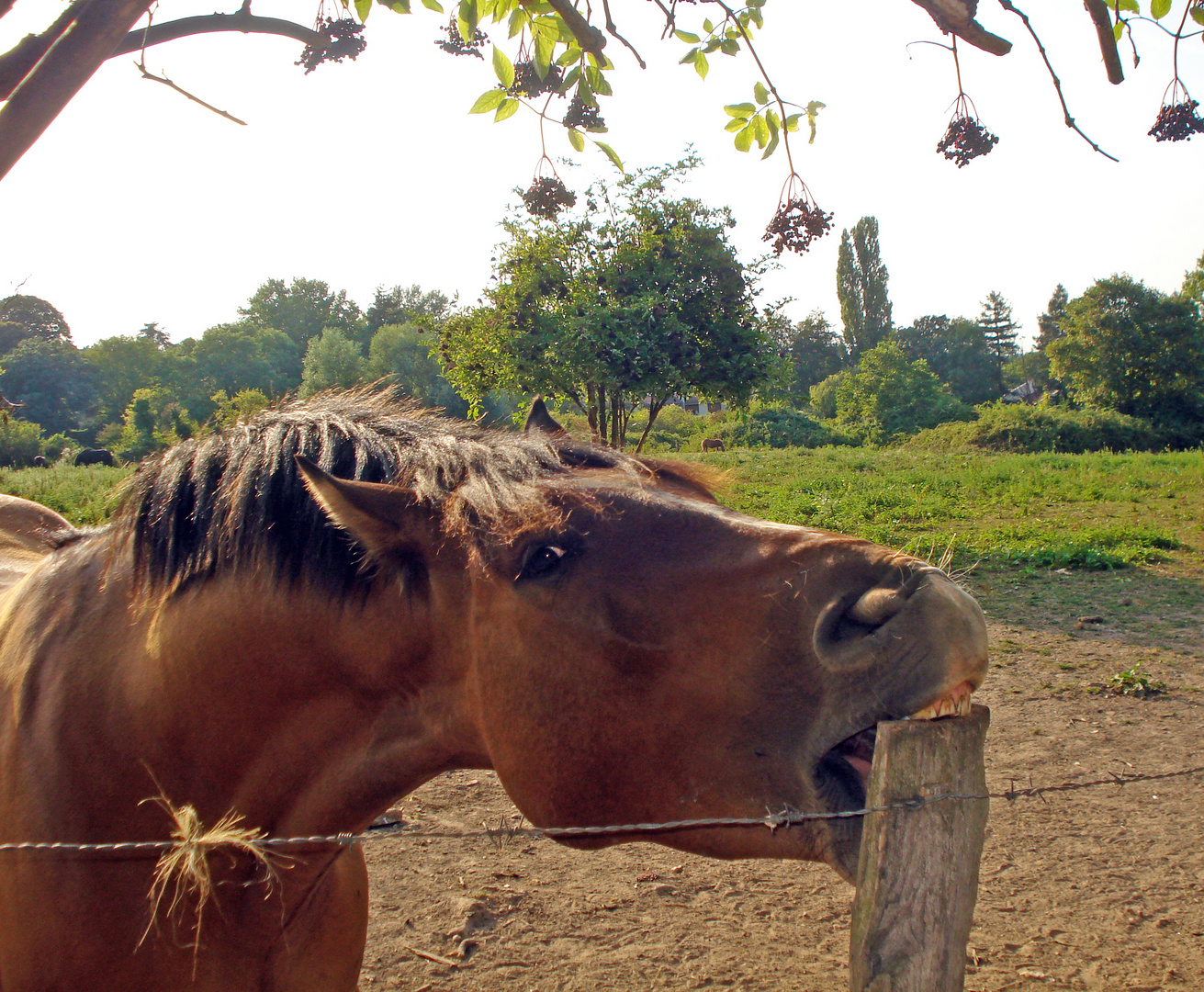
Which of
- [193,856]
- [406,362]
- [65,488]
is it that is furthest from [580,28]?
[406,362]

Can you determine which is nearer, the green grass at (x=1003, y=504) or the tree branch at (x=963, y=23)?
the tree branch at (x=963, y=23)

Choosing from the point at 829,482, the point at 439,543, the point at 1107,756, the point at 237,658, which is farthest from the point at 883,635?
the point at 829,482

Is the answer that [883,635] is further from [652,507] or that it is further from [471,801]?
[471,801]

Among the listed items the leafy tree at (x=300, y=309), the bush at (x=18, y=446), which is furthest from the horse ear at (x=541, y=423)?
the leafy tree at (x=300, y=309)

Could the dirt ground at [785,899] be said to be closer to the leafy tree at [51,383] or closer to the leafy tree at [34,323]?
the leafy tree at [51,383]

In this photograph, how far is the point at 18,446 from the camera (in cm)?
2664

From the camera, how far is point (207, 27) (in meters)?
2.59

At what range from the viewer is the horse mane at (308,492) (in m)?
1.51

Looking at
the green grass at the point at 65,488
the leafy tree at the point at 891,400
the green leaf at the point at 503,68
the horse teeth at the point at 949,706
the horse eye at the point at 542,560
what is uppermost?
the leafy tree at the point at 891,400

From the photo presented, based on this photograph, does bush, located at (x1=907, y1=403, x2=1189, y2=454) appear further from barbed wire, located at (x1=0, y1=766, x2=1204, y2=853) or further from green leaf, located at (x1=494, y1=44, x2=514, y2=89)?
barbed wire, located at (x1=0, y1=766, x2=1204, y2=853)

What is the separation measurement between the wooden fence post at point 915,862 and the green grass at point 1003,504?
5.73 m

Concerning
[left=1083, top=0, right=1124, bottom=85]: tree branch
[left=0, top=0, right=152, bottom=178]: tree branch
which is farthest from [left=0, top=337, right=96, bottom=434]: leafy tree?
[left=1083, top=0, right=1124, bottom=85]: tree branch

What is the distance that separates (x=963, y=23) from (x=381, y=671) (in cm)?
223

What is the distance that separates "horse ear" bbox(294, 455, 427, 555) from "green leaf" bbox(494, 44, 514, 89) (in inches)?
68.4
